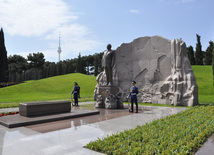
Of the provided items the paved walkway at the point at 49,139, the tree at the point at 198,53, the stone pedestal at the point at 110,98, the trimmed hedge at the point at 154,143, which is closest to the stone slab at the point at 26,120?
the paved walkway at the point at 49,139

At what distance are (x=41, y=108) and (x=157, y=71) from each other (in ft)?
26.5

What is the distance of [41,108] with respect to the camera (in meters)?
Result: 7.14

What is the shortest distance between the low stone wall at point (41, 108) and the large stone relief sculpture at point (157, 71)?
11.0 ft

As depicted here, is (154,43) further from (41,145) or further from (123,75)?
(41,145)

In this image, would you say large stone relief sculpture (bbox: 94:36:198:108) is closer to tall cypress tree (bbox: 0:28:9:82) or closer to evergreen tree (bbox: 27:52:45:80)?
tall cypress tree (bbox: 0:28:9:82)

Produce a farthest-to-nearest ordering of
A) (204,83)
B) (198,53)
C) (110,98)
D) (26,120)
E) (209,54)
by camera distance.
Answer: (209,54)
(198,53)
(204,83)
(110,98)
(26,120)

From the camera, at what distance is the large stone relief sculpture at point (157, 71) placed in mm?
10680

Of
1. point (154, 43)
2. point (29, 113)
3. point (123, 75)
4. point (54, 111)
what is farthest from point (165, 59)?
point (29, 113)

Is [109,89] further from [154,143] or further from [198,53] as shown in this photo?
[198,53]

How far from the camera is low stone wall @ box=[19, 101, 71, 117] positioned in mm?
6832

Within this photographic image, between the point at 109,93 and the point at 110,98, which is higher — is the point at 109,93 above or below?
above

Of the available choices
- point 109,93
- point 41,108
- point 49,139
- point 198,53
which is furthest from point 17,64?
point 49,139

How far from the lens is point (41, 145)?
3.77 m

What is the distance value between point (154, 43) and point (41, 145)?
1056cm
